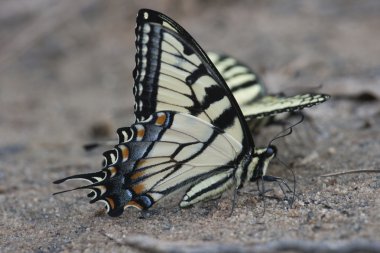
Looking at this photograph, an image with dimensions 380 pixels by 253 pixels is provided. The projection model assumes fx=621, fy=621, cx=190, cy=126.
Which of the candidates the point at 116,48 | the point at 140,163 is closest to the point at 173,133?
the point at 140,163

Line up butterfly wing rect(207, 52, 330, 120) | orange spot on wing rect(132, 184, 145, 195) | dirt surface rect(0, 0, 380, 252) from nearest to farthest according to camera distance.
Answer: dirt surface rect(0, 0, 380, 252) < orange spot on wing rect(132, 184, 145, 195) < butterfly wing rect(207, 52, 330, 120)

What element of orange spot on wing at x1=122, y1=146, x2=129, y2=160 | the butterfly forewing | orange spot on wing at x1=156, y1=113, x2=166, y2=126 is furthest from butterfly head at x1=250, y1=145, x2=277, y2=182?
orange spot on wing at x1=122, y1=146, x2=129, y2=160

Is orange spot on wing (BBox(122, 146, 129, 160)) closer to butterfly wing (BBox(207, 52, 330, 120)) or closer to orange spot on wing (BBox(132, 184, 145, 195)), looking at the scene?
orange spot on wing (BBox(132, 184, 145, 195))

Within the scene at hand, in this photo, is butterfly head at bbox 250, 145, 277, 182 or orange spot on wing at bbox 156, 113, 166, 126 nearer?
orange spot on wing at bbox 156, 113, 166, 126

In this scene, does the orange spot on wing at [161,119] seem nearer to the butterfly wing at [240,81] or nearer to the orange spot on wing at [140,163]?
the orange spot on wing at [140,163]

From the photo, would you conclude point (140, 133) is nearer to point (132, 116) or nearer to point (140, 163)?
point (140, 163)
